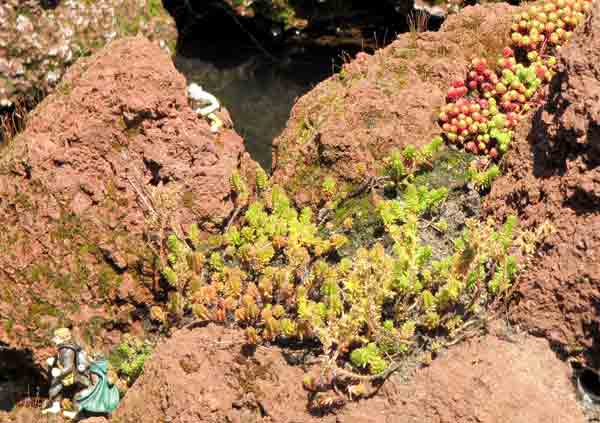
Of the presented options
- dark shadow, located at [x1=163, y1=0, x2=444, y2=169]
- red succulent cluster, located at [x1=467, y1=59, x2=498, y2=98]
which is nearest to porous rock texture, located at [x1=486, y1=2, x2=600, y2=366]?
red succulent cluster, located at [x1=467, y1=59, x2=498, y2=98]

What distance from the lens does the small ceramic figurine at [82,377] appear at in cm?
604

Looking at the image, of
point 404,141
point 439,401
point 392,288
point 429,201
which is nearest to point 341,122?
point 404,141

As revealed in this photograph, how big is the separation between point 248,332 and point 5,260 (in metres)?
2.06

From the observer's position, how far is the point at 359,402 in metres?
5.51

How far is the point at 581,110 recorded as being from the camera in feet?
19.5

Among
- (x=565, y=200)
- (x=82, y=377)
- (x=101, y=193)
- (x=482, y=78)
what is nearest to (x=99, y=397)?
(x=82, y=377)

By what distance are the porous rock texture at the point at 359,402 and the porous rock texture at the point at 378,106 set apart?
1746 millimetres

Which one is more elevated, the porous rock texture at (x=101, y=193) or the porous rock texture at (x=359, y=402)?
the porous rock texture at (x=101, y=193)

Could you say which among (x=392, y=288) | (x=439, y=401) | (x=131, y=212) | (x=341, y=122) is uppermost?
(x=341, y=122)

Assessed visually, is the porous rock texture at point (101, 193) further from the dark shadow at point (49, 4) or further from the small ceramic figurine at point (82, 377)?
the dark shadow at point (49, 4)

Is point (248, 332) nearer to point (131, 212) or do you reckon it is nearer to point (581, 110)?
point (131, 212)

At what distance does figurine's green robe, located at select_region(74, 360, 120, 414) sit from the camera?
6.05 m

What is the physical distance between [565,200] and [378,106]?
179 centimetres

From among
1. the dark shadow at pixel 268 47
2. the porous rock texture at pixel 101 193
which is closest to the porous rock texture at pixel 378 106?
the porous rock texture at pixel 101 193
